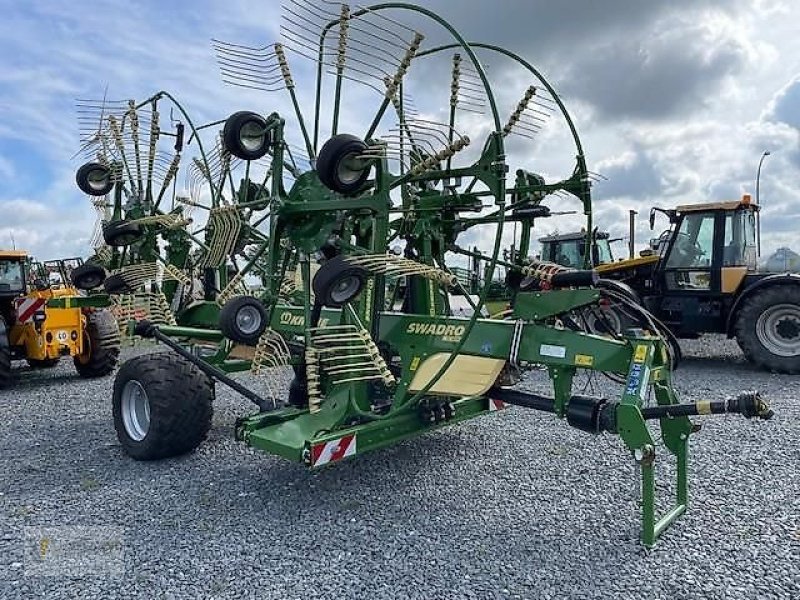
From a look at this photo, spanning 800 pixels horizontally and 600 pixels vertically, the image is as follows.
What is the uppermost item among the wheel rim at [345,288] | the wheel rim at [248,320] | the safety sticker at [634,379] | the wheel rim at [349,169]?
the wheel rim at [349,169]

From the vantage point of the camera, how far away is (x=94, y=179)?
6.49 meters

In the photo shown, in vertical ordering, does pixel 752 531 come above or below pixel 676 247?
below

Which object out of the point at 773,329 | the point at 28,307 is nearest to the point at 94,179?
the point at 28,307

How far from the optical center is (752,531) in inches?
151

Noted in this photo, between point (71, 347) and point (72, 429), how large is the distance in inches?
120

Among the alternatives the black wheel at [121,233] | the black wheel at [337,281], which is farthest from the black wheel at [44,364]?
the black wheel at [337,281]

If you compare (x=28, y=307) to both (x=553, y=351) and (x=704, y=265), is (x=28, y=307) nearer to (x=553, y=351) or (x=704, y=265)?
(x=553, y=351)

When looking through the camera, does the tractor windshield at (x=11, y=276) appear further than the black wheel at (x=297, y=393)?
Yes

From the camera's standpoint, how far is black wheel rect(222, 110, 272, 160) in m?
4.31

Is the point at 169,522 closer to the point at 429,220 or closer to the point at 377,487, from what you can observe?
the point at 377,487

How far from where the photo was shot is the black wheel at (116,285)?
6270 mm

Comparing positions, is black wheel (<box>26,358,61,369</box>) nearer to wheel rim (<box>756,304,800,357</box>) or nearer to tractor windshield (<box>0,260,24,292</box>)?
tractor windshield (<box>0,260,24,292</box>)

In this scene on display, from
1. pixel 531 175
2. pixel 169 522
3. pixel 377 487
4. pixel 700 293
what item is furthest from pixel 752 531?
pixel 700 293

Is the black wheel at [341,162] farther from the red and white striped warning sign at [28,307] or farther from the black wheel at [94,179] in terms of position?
the red and white striped warning sign at [28,307]
